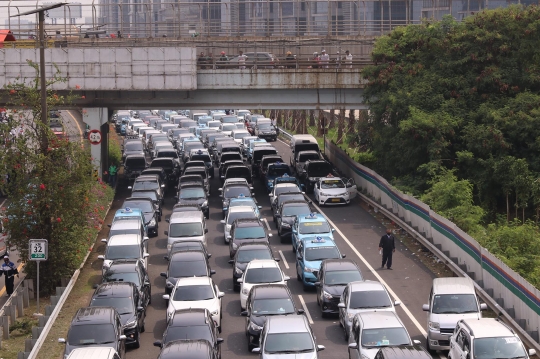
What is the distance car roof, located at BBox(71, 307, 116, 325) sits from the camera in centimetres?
1992

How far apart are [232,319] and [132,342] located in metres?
3.38

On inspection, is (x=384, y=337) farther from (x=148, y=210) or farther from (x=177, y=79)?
(x=177, y=79)

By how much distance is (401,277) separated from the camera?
27.9 m

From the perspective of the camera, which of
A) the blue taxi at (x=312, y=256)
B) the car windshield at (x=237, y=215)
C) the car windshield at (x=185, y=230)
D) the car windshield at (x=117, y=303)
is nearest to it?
the car windshield at (x=117, y=303)

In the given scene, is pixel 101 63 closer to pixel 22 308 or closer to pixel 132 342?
pixel 22 308

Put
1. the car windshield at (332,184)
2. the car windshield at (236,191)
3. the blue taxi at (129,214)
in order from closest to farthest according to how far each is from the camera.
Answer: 1. the blue taxi at (129,214)
2. the car windshield at (236,191)
3. the car windshield at (332,184)

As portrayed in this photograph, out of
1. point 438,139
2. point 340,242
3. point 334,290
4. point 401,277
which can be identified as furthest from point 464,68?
point 334,290

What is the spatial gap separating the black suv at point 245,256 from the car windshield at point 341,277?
329 cm

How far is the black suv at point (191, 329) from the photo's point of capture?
19469 millimetres

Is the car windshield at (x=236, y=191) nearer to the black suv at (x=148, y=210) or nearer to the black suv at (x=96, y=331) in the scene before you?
the black suv at (x=148, y=210)

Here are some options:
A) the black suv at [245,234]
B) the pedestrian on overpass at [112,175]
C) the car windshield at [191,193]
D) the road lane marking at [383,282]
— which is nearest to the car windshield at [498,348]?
the road lane marking at [383,282]

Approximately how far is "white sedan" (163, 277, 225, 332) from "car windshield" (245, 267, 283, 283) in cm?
153

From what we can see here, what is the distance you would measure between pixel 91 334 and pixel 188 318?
2.08 metres

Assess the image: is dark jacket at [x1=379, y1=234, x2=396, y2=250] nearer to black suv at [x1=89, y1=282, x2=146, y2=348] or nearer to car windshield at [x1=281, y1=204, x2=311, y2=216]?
car windshield at [x1=281, y1=204, x2=311, y2=216]
